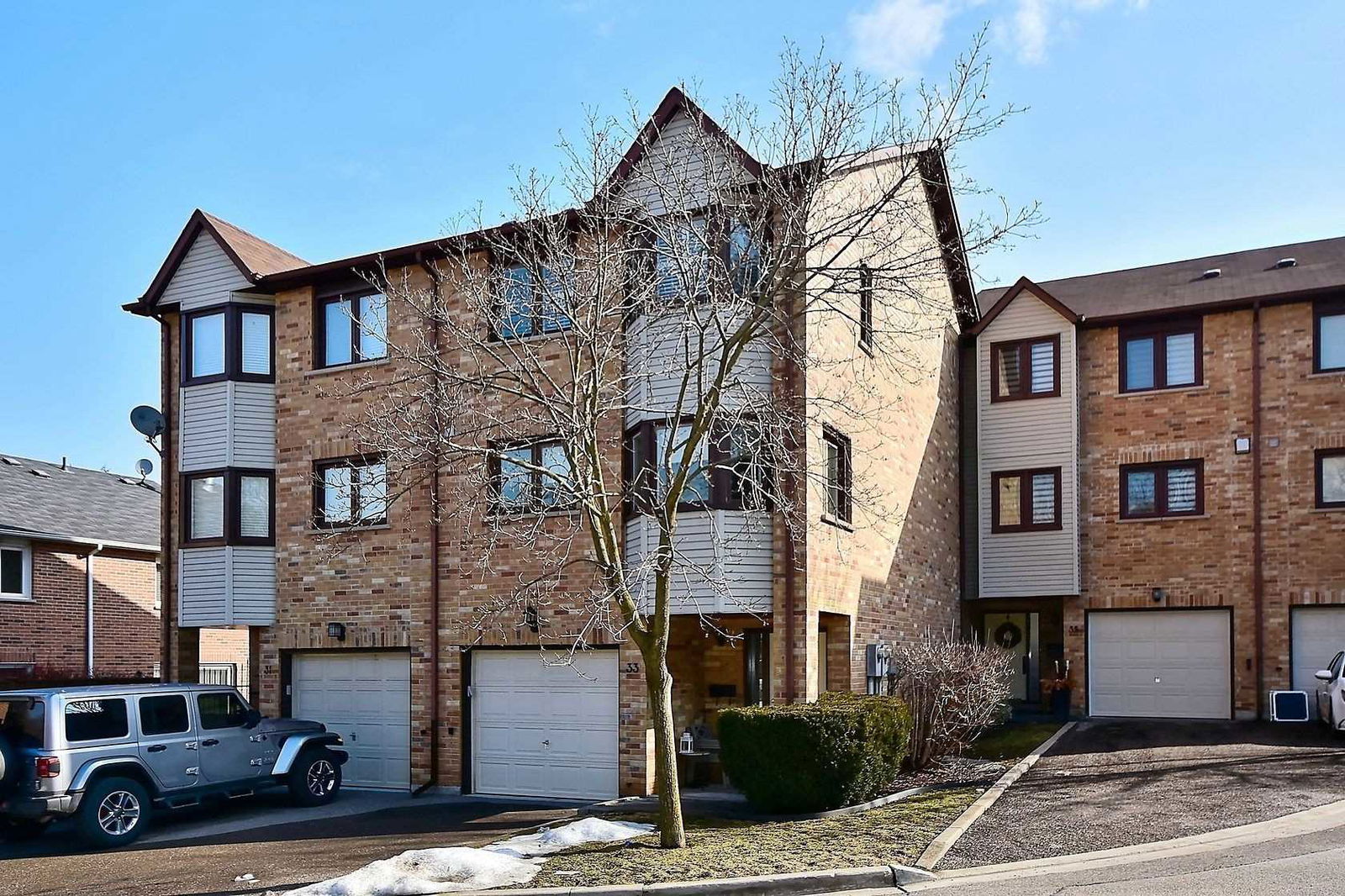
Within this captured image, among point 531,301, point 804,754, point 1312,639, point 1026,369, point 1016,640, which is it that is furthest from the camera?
point 1016,640

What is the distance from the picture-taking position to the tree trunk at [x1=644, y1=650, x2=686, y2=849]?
39.3 ft

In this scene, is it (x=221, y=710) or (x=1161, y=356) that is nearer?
(x=221, y=710)

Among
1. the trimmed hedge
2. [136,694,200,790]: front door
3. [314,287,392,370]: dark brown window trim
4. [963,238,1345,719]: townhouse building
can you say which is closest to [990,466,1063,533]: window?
[963,238,1345,719]: townhouse building

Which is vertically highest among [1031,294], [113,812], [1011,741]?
[1031,294]

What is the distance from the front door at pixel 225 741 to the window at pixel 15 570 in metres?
9.77

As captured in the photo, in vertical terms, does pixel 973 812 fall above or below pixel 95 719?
below

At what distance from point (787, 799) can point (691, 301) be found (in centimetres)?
569

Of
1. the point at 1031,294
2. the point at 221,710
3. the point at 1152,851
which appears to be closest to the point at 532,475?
the point at 221,710

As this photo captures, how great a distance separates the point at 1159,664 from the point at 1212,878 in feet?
43.0

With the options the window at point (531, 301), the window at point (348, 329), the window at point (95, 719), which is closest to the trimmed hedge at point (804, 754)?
the window at point (531, 301)

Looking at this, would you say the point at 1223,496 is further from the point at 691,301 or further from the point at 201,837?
the point at 201,837

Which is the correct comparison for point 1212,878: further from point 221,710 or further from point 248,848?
point 221,710

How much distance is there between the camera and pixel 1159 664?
73.1 feet

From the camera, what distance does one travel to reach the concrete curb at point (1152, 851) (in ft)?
34.6
